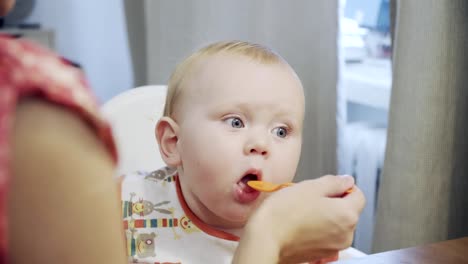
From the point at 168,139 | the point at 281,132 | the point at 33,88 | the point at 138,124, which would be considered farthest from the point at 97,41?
the point at 33,88

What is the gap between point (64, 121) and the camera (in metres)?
0.25

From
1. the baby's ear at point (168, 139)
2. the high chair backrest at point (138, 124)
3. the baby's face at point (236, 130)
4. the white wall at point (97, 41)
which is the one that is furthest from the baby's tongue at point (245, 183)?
the white wall at point (97, 41)

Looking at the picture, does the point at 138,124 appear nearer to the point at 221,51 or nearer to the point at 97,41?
the point at 221,51

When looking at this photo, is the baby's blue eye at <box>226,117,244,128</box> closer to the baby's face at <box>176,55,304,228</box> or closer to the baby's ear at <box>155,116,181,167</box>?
the baby's face at <box>176,55,304,228</box>

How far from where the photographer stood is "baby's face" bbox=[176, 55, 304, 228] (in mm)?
801

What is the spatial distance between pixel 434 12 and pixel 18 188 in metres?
1.11

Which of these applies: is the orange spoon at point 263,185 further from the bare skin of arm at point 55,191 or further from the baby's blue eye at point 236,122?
the bare skin of arm at point 55,191

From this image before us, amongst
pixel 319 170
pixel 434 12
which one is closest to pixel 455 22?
pixel 434 12

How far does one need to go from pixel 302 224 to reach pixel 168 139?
13.9 inches

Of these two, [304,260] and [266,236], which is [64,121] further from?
→ [304,260]

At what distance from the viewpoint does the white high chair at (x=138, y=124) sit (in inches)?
51.6

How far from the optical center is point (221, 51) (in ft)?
2.88

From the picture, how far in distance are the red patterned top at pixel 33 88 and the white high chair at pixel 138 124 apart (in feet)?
3.38

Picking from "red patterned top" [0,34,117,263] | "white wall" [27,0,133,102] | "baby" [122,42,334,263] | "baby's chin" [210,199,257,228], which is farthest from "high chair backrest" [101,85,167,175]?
"white wall" [27,0,133,102]
